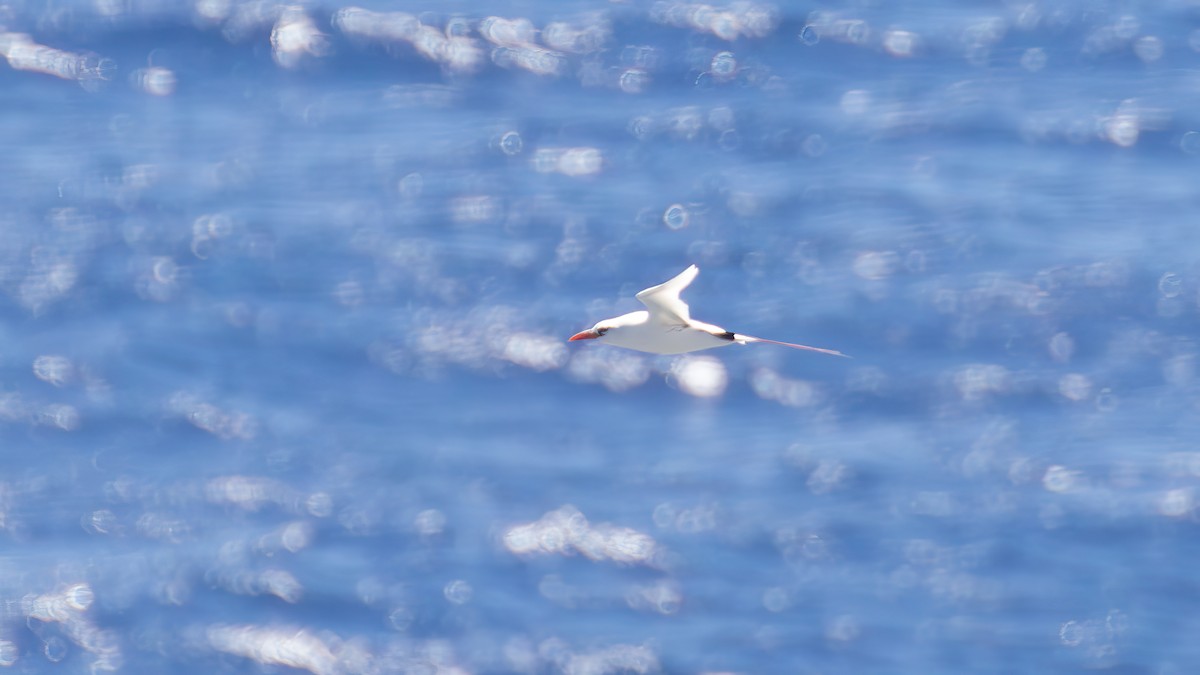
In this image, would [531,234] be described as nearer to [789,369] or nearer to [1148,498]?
[789,369]

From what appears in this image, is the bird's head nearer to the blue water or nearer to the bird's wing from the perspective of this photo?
the bird's wing

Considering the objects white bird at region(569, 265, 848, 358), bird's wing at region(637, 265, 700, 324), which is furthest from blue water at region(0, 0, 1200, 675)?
bird's wing at region(637, 265, 700, 324)

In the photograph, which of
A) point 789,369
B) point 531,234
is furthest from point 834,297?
point 531,234

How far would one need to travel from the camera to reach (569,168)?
48.1m

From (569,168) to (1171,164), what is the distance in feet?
50.3

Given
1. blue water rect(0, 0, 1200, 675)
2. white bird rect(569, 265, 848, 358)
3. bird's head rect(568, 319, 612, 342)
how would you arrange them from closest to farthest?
white bird rect(569, 265, 848, 358) → bird's head rect(568, 319, 612, 342) → blue water rect(0, 0, 1200, 675)

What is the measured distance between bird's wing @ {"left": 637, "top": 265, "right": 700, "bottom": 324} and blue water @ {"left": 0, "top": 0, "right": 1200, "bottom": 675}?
13.3m

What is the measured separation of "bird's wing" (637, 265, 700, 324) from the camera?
992 inches

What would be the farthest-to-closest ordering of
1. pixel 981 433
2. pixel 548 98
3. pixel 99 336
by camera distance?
pixel 548 98
pixel 99 336
pixel 981 433

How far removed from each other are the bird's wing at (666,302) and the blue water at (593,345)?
13252 millimetres

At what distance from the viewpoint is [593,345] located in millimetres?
44656

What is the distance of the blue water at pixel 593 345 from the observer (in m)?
39.8

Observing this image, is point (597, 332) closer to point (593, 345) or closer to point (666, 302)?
point (666, 302)

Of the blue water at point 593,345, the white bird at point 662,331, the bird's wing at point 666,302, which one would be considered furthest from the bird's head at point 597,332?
the blue water at point 593,345
